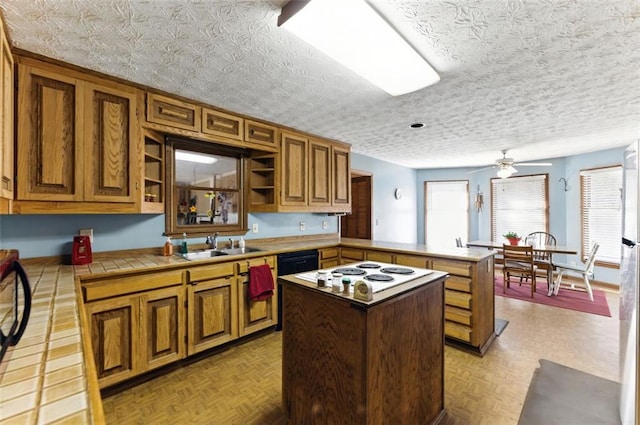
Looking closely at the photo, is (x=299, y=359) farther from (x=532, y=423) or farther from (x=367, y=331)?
(x=532, y=423)

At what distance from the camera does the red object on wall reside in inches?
84.5

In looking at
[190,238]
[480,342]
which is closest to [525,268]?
[480,342]

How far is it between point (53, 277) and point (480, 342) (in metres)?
3.49

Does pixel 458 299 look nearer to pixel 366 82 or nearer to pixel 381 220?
pixel 366 82

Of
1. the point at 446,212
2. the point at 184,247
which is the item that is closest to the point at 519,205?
the point at 446,212

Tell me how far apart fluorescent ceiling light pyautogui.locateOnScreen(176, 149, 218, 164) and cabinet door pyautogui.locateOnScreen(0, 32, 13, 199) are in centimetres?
127

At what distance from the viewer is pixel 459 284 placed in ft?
8.83

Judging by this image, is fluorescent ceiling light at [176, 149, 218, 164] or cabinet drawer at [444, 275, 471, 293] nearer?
cabinet drawer at [444, 275, 471, 293]

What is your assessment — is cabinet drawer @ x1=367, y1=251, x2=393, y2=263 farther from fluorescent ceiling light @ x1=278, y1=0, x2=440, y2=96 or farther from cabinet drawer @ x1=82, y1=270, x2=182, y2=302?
cabinet drawer @ x1=82, y1=270, x2=182, y2=302

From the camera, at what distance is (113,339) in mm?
1993

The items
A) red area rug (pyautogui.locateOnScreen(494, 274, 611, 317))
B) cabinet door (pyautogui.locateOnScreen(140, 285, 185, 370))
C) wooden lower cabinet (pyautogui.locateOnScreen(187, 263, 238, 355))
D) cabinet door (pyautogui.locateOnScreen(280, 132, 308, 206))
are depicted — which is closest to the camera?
cabinet door (pyautogui.locateOnScreen(140, 285, 185, 370))

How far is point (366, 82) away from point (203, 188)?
6.75ft

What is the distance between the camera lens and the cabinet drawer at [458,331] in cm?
266

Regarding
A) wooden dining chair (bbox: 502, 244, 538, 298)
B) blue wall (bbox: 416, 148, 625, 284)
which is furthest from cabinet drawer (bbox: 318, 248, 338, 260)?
blue wall (bbox: 416, 148, 625, 284)
